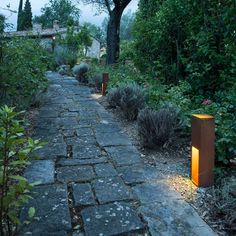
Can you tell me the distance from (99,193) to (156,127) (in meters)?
1.34

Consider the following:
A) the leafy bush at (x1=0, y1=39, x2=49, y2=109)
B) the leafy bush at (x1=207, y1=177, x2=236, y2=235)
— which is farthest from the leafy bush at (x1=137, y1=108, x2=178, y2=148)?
the leafy bush at (x1=0, y1=39, x2=49, y2=109)

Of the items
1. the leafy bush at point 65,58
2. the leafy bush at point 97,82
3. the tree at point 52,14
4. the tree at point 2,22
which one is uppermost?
the tree at point 52,14

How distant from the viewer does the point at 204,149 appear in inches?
119

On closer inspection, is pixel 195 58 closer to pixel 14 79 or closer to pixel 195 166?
pixel 14 79

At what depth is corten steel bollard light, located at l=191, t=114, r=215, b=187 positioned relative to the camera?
2994 mm

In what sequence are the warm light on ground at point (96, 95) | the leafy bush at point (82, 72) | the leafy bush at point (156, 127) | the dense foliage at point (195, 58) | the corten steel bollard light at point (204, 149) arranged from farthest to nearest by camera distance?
1. the leafy bush at point (82, 72)
2. the warm light on ground at point (96, 95)
3. the dense foliage at point (195, 58)
4. the leafy bush at point (156, 127)
5. the corten steel bollard light at point (204, 149)

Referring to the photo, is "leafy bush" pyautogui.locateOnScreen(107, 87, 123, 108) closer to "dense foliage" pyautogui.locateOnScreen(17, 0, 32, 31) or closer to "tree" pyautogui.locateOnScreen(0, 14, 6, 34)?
"tree" pyautogui.locateOnScreen(0, 14, 6, 34)

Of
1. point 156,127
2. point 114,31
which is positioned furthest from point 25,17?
point 156,127

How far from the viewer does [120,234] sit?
2336 millimetres

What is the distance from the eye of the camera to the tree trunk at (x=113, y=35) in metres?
12.8

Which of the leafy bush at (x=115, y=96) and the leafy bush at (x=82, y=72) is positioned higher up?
the leafy bush at (x=82, y=72)

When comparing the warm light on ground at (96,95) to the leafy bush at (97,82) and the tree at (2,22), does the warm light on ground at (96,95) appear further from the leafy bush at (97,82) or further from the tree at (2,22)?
the tree at (2,22)

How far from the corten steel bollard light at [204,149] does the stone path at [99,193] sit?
31 cm

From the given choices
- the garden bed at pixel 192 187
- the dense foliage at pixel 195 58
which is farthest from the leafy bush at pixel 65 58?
the garden bed at pixel 192 187
